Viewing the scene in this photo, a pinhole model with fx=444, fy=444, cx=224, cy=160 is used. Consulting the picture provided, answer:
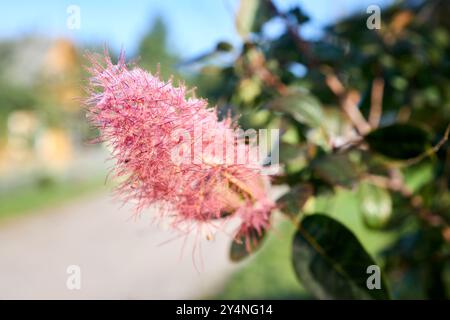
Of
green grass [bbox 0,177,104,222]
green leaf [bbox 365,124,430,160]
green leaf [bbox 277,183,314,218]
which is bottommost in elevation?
green leaf [bbox 277,183,314,218]

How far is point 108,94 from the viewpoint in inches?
24.8

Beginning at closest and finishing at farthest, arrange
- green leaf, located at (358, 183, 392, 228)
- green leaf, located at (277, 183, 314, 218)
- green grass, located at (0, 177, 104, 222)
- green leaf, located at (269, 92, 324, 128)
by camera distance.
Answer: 1. green leaf, located at (277, 183, 314, 218)
2. green leaf, located at (269, 92, 324, 128)
3. green leaf, located at (358, 183, 392, 228)
4. green grass, located at (0, 177, 104, 222)

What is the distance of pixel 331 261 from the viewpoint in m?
0.75

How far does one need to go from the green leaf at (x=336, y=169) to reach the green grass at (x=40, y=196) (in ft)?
26.4

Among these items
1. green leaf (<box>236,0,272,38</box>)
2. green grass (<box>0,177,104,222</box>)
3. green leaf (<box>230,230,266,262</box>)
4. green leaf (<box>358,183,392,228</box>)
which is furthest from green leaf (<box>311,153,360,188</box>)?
green grass (<box>0,177,104,222</box>)

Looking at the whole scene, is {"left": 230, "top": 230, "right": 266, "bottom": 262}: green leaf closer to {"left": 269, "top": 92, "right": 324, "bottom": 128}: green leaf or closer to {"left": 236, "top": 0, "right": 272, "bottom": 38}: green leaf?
{"left": 269, "top": 92, "right": 324, "bottom": 128}: green leaf

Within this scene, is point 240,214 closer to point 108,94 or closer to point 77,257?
point 108,94

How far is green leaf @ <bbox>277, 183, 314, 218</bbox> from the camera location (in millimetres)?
723

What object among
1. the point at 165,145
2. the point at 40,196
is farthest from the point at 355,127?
the point at 40,196

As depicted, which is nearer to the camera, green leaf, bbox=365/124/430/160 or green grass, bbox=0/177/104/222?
green leaf, bbox=365/124/430/160

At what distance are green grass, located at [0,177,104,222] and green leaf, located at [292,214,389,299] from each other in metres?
8.05

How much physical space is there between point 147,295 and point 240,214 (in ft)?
12.7

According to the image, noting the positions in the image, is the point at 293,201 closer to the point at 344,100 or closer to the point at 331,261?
the point at 331,261
